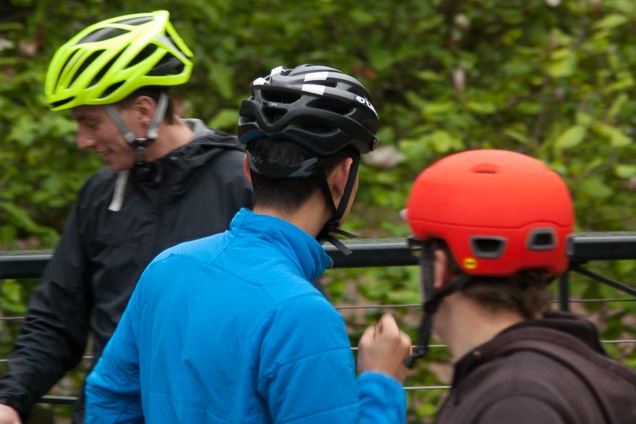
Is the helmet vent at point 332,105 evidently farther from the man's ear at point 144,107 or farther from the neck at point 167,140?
the man's ear at point 144,107

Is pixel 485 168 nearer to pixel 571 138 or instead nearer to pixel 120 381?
pixel 120 381

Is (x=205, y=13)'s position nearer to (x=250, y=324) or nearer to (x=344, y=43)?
(x=344, y=43)

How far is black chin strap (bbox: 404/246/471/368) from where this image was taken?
206 cm

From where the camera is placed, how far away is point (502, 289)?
204 cm

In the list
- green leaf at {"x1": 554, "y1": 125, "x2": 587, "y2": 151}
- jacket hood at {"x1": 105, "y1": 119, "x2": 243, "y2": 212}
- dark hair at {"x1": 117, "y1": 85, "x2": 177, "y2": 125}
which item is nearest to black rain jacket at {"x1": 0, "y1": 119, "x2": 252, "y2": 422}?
jacket hood at {"x1": 105, "y1": 119, "x2": 243, "y2": 212}

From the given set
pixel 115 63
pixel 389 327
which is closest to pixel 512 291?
pixel 389 327

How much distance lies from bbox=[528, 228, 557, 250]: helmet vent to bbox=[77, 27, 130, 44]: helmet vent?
175cm

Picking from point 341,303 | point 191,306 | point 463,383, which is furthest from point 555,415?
point 341,303

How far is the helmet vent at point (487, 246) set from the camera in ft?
6.57

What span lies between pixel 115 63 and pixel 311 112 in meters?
1.18

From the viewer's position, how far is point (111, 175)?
10.4ft

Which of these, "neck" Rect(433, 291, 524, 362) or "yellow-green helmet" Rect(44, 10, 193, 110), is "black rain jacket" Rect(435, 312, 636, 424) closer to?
"neck" Rect(433, 291, 524, 362)

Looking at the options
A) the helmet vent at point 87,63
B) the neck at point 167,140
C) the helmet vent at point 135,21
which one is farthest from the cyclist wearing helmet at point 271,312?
the helmet vent at point 135,21

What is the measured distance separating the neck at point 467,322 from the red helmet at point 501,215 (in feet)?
0.22
